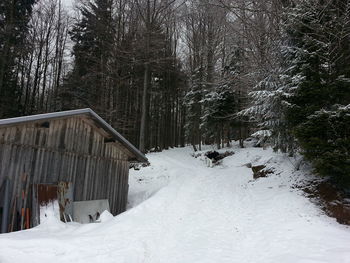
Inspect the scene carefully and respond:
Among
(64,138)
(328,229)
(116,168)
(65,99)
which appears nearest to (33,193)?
(64,138)

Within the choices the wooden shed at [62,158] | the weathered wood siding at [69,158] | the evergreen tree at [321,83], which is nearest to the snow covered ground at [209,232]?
the wooden shed at [62,158]

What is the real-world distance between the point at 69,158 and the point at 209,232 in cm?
568

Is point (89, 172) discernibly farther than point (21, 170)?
Yes

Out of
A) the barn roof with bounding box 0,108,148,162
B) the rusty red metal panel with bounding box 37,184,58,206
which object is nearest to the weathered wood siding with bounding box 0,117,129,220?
the rusty red metal panel with bounding box 37,184,58,206

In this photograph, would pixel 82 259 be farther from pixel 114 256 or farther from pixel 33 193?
pixel 33 193

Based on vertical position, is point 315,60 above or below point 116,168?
above

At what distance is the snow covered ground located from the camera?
4.93m

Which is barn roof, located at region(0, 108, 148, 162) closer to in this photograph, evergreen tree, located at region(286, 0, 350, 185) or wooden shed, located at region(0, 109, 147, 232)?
wooden shed, located at region(0, 109, 147, 232)

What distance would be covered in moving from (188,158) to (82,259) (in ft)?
57.0

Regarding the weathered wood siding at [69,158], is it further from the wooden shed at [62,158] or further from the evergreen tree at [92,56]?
the evergreen tree at [92,56]

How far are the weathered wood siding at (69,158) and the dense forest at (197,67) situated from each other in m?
6.24

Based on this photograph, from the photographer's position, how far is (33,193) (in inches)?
302

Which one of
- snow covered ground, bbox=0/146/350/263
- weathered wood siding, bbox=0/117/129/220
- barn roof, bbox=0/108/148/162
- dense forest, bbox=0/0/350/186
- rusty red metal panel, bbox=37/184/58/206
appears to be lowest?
snow covered ground, bbox=0/146/350/263

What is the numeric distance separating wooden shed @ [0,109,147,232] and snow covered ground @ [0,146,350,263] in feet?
4.51
